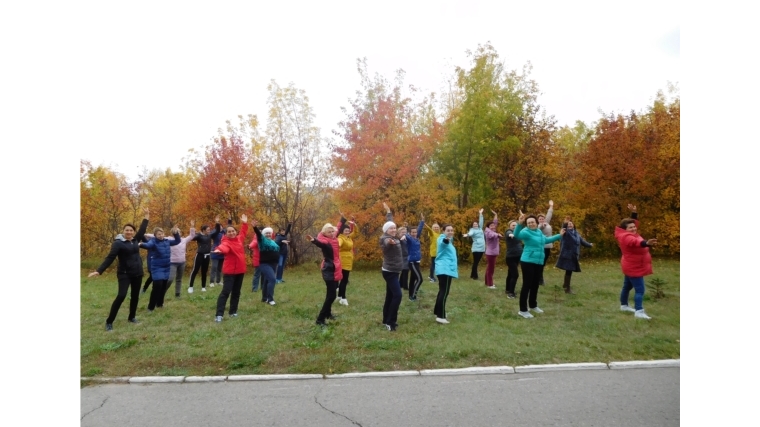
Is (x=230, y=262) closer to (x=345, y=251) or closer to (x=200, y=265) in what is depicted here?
(x=345, y=251)

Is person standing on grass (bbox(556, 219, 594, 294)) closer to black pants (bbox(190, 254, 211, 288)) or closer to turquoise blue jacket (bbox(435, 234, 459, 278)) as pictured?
turquoise blue jacket (bbox(435, 234, 459, 278))

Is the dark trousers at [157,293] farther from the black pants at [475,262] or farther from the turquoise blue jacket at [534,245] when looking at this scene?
the black pants at [475,262]

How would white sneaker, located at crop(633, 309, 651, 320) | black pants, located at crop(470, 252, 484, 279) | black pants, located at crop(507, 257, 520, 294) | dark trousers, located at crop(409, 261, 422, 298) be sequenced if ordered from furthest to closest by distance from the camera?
1. black pants, located at crop(470, 252, 484, 279)
2. black pants, located at crop(507, 257, 520, 294)
3. dark trousers, located at crop(409, 261, 422, 298)
4. white sneaker, located at crop(633, 309, 651, 320)

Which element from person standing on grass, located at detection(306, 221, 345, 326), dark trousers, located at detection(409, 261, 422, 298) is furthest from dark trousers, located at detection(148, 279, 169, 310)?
dark trousers, located at detection(409, 261, 422, 298)

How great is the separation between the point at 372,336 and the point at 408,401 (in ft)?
6.79

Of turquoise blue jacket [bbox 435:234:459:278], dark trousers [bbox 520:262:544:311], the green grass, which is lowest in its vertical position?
the green grass

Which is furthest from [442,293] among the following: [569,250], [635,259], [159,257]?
[159,257]

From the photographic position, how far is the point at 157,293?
7465mm

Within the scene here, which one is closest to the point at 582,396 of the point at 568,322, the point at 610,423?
the point at 610,423

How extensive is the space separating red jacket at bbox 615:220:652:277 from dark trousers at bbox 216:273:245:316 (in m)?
6.02

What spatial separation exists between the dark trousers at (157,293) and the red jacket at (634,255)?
7.84 meters

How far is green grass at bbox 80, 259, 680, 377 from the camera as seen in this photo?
14.3 feet

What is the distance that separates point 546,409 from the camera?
10.5 feet
